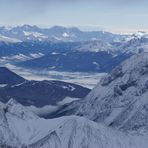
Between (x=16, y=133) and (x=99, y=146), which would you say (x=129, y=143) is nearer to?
(x=99, y=146)

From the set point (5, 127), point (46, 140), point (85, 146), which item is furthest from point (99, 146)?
point (5, 127)

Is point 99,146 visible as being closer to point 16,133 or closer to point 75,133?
point 75,133

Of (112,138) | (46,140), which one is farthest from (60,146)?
(112,138)

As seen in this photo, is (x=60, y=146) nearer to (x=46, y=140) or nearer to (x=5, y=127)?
(x=46, y=140)

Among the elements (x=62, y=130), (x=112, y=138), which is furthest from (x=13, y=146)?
(x=112, y=138)

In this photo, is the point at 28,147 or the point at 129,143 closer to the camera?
the point at 28,147

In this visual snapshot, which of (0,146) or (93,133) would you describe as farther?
(93,133)

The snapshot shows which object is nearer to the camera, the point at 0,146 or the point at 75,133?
the point at 0,146
